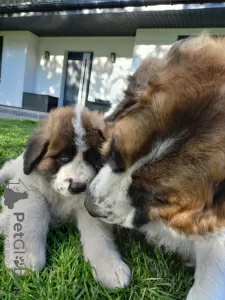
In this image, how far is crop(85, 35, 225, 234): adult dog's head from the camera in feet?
5.51

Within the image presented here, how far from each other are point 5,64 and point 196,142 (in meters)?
17.0

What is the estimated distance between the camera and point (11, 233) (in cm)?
231

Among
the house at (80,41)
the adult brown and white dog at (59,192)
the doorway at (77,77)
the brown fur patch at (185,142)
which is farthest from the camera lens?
the doorway at (77,77)

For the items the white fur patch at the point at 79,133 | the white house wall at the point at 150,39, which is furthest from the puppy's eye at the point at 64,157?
the white house wall at the point at 150,39

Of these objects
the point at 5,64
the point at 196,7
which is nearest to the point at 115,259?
the point at 196,7

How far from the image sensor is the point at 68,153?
9.02 ft

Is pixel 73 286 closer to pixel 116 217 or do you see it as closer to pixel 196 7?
pixel 116 217

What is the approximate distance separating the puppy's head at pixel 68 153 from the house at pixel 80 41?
353 inches

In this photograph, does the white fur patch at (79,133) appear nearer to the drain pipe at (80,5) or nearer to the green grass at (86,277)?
the green grass at (86,277)

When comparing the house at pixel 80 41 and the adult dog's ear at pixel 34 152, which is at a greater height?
the house at pixel 80 41

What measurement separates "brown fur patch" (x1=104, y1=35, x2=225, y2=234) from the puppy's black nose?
78cm

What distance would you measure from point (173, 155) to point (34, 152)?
59.6 inches

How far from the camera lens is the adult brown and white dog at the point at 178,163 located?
1684 mm

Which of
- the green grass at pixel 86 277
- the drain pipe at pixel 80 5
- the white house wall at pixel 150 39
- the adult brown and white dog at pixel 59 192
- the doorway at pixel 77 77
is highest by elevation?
the drain pipe at pixel 80 5
